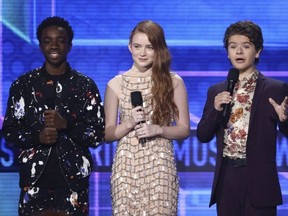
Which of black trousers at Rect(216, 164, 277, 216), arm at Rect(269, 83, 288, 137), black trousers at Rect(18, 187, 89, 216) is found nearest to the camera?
arm at Rect(269, 83, 288, 137)

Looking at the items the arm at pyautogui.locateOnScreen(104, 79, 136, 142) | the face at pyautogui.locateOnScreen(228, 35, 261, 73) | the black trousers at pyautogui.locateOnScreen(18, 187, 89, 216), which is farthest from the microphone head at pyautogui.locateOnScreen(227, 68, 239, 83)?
the black trousers at pyautogui.locateOnScreen(18, 187, 89, 216)

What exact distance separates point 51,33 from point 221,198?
124cm

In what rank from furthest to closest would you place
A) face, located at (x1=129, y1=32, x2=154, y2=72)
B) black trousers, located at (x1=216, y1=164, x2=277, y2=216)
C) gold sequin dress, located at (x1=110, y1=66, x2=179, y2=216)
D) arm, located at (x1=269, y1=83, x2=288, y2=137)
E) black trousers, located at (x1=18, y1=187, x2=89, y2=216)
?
face, located at (x1=129, y1=32, x2=154, y2=72)
gold sequin dress, located at (x1=110, y1=66, x2=179, y2=216)
black trousers, located at (x1=18, y1=187, x2=89, y2=216)
black trousers, located at (x1=216, y1=164, x2=277, y2=216)
arm, located at (x1=269, y1=83, x2=288, y2=137)

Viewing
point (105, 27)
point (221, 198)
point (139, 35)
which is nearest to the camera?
point (221, 198)

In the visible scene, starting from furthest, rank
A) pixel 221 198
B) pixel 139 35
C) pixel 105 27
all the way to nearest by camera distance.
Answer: pixel 105 27, pixel 139 35, pixel 221 198

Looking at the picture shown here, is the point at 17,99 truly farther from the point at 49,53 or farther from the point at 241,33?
the point at 241,33

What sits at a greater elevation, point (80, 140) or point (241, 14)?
point (241, 14)

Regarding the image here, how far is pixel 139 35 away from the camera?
4.58m

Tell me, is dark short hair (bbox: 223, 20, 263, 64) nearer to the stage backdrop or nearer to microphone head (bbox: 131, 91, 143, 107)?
microphone head (bbox: 131, 91, 143, 107)

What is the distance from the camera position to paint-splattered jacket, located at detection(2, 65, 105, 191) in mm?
4367

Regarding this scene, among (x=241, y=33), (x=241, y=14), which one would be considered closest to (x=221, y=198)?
(x=241, y=33)

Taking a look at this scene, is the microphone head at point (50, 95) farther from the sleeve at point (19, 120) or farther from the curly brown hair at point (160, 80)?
the curly brown hair at point (160, 80)

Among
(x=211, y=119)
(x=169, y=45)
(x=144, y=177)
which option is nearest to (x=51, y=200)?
(x=144, y=177)

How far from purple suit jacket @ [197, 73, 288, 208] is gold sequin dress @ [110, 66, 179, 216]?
0.27 m
